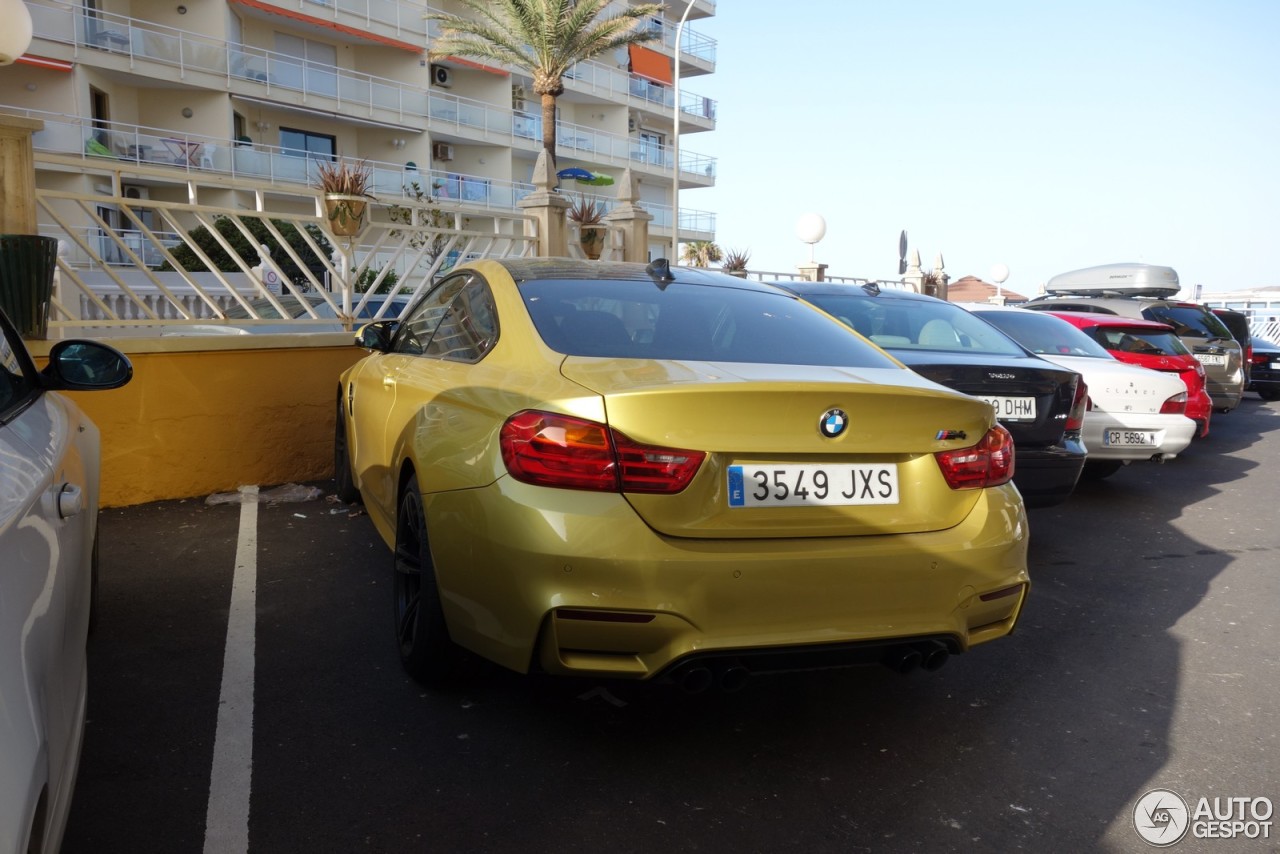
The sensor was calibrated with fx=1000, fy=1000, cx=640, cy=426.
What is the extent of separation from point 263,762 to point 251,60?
110ft

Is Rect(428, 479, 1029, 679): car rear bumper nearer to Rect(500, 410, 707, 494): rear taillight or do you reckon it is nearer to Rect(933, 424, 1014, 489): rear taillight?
Rect(500, 410, 707, 494): rear taillight

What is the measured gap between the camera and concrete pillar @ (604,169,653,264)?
1341 centimetres

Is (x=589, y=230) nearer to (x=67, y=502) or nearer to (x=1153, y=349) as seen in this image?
(x=1153, y=349)

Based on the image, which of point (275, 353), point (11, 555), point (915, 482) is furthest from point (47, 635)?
point (275, 353)

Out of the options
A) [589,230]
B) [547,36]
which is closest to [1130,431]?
[589,230]

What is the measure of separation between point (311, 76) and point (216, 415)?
31.1m

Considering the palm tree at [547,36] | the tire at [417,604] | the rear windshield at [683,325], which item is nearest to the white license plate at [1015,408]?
the rear windshield at [683,325]

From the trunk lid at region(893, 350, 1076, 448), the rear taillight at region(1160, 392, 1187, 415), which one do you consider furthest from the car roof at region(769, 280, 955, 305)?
the rear taillight at region(1160, 392, 1187, 415)

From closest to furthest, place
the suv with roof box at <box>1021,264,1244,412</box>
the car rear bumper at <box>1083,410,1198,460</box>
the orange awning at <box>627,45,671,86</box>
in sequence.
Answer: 1. the car rear bumper at <box>1083,410,1198,460</box>
2. the suv with roof box at <box>1021,264,1244,412</box>
3. the orange awning at <box>627,45,671,86</box>

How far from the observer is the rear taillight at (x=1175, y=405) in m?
7.46

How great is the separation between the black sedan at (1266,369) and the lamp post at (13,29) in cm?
1767

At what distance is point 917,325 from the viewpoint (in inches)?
252

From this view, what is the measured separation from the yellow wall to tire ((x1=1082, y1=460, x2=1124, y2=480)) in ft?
19.4

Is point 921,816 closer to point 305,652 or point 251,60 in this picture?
point 305,652
